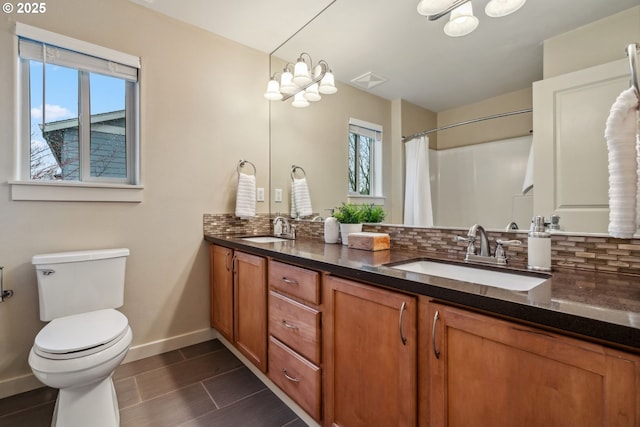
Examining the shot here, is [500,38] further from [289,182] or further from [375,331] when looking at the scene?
[289,182]

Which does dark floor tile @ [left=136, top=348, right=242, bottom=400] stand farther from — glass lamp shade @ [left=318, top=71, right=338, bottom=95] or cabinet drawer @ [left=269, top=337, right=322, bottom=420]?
glass lamp shade @ [left=318, top=71, right=338, bottom=95]

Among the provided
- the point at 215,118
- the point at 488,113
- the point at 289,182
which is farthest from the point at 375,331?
the point at 215,118

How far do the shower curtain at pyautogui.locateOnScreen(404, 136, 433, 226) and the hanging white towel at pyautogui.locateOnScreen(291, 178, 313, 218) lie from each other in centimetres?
91

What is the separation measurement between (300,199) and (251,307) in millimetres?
Answer: 1021

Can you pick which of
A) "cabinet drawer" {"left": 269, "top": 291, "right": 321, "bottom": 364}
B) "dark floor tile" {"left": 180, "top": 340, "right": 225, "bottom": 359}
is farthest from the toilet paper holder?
"cabinet drawer" {"left": 269, "top": 291, "right": 321, "bottom": 364}

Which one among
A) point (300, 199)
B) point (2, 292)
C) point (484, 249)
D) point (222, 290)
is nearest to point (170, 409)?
point (222, 290)

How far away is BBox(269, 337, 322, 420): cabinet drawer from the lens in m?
1.24

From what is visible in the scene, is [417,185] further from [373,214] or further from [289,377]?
[289,377]

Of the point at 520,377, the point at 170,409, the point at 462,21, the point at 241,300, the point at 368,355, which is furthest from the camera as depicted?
the point at 241,300

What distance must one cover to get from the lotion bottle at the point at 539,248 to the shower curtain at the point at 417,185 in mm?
487

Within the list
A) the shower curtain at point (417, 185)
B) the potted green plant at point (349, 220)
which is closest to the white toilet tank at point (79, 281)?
the potted green plant at point (349, 220)

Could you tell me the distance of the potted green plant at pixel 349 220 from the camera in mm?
1755

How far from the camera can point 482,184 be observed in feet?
4.42

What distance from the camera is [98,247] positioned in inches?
71.9
